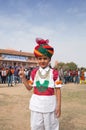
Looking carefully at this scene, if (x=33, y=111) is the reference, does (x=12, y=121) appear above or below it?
below

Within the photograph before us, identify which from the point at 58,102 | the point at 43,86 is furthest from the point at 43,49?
the point at 58,102

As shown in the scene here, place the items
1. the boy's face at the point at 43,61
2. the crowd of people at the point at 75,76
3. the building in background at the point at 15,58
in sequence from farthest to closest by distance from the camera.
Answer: the building in background at the point at 15,58, the crowd of people at the point at 75,76, the boy's face at the point at 43,61

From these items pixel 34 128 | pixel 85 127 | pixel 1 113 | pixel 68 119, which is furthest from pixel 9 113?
pixel 34 128

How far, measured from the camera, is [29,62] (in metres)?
51.2

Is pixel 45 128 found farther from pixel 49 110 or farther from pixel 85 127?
pixel 85 127

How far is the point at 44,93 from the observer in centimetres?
405

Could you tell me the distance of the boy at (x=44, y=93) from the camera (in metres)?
4.01

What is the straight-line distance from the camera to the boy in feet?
13.1

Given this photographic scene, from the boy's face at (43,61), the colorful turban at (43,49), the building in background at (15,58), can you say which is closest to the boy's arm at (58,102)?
the boy's face at (43,61)

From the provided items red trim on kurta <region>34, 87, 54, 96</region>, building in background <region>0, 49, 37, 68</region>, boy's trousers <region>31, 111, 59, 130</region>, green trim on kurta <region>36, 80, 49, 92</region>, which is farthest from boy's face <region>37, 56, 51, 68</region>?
building in background <region>0, 49, 37, 68</region>

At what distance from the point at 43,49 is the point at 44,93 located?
2.20 ft

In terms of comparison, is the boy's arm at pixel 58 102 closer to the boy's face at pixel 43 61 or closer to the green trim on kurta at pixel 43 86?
the green trim on kurta at pixel 43 86

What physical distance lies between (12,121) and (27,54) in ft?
149

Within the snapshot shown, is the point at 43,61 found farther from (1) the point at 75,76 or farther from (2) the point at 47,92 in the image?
(1) the point at 75,76
